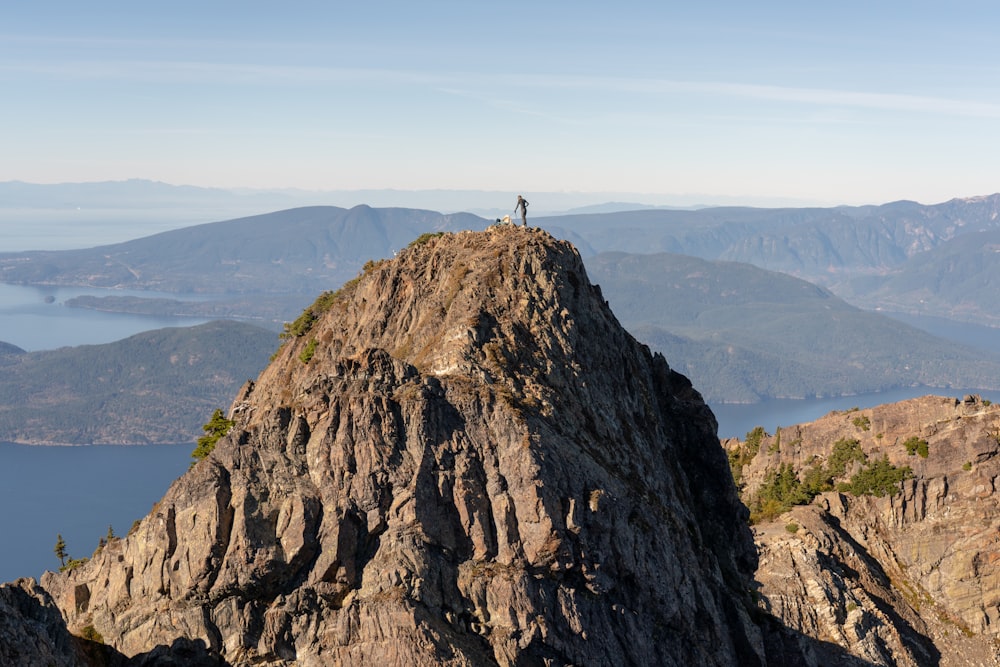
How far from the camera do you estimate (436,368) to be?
44000mm

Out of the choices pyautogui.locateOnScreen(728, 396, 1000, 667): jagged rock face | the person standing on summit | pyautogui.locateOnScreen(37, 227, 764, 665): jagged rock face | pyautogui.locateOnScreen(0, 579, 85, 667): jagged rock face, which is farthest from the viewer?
pyautogui.locateOnScreen(728, 396, 1000, 667): jagged rock face

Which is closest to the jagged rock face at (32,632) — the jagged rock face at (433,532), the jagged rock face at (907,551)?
the jagged rock face at (433,532)

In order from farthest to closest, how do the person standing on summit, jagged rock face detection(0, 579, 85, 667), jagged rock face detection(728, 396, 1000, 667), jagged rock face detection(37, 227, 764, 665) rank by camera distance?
jagged rock face detection(728, 396, 1000, 667) → the person standing on summit → jagged rock face detection(37, 227, 764, 665) → jagged rock face detection(0, 579, 85, 667)

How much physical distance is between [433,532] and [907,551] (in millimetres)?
59056

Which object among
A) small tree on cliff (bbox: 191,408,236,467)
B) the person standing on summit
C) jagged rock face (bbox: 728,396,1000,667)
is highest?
the person standing on summit

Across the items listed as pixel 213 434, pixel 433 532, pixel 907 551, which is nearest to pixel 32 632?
pixel 433 532

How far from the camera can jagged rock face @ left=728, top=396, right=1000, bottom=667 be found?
73.2 metres

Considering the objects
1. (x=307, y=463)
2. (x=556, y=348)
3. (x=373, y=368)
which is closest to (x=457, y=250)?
(x=556, y=348)

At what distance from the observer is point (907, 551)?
85000 mm

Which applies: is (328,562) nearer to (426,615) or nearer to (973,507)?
(426,615)

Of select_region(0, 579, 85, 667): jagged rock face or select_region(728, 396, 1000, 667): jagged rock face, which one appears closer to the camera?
select_region(0, 579, 85, 667): jagged rock face

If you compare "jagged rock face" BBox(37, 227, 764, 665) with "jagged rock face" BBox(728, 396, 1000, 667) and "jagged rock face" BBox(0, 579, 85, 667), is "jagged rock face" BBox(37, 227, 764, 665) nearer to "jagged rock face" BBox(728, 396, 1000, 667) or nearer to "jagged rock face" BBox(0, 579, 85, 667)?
"jagged rock face" BBox(0, 579, 85, 667)

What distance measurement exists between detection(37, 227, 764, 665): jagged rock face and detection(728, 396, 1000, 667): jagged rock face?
28571 mm

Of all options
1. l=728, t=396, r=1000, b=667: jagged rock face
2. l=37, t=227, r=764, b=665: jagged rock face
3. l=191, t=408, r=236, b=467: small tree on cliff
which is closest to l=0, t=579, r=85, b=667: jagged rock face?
l=37, t=227, r=764, b=665: jagged rock face
